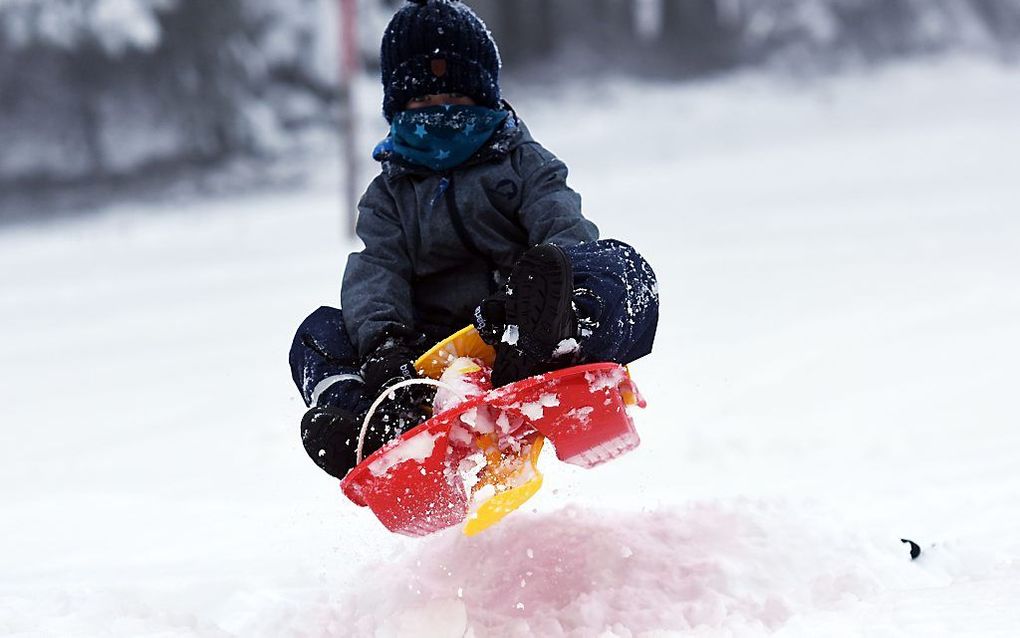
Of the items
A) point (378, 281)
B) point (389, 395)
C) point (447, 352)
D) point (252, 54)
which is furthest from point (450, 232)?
point (252, 54)

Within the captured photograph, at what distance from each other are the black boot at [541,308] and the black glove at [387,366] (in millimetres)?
334

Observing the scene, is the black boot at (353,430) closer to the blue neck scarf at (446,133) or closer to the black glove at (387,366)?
the black glove at (387,366)

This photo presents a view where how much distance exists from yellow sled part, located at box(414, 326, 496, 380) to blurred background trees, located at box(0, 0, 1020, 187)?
48.5 ft

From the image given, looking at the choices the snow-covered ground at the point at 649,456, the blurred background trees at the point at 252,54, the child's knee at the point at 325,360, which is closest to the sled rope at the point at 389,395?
the child's knee at the point at 325,360

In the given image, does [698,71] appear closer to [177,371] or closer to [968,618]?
[177,371]

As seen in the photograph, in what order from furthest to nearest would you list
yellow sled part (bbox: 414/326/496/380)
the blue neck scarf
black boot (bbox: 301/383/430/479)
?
the blue neck scarf → yellow sled part (bbox: 414/326/496/380) → black boot (bbox: 301/383/430/479)

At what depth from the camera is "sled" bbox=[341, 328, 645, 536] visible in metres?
2.28

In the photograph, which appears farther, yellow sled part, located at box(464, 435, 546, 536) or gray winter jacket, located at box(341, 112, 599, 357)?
gray winter jacket, located at box(341, 112, 599, 357)

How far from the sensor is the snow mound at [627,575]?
2.47 meters

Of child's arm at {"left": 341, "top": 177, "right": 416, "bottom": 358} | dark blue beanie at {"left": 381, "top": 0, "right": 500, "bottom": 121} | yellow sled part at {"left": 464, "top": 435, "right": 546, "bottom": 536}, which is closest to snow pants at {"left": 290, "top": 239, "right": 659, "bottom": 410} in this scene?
child's arm at {"left": 341, "top": 177, "right": 416, "bottom": 358}

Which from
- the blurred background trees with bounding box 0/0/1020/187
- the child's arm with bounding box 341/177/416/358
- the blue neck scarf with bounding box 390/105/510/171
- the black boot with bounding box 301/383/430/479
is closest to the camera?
the black boot with bounding box 301/383/430/479

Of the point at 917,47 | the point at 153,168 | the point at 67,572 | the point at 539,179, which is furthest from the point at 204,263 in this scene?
the point at 917,47

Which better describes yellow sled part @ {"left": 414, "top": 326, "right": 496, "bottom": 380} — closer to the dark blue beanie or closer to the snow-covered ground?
the snow-covered ground

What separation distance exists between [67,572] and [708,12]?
1878cm
